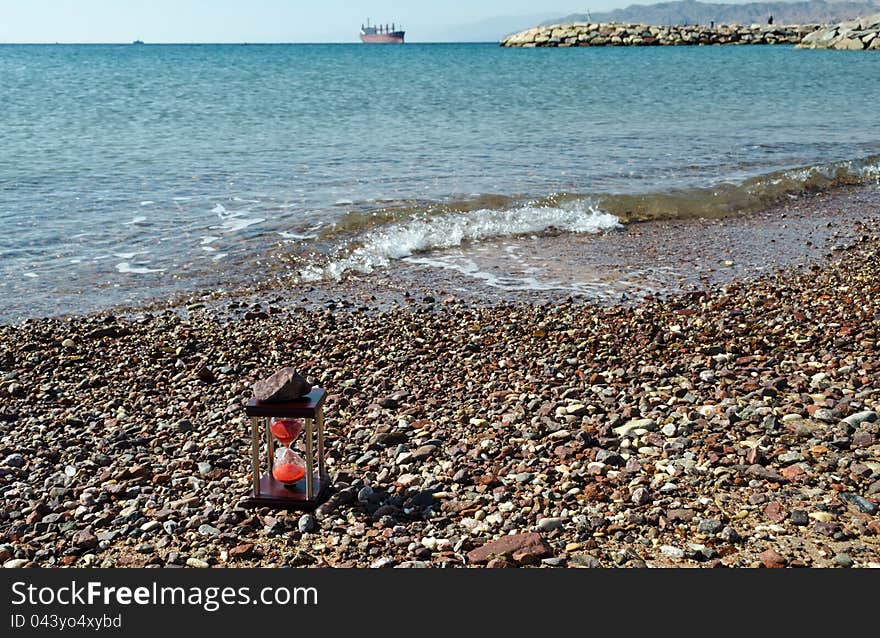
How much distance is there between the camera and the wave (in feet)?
43.4

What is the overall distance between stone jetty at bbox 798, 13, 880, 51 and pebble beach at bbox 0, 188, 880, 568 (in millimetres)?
85458

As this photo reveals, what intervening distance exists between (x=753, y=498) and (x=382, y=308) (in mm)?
5844

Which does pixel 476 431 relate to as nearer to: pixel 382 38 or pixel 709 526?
pixel 709 526

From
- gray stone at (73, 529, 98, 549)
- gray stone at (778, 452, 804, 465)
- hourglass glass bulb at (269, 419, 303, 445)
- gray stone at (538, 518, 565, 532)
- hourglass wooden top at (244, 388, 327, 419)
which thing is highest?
hourglass wooden top at (244, 388, 327, 419)

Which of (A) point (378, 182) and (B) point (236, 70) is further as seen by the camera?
(B) point (236, 70)

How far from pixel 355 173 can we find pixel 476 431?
47.1 ft

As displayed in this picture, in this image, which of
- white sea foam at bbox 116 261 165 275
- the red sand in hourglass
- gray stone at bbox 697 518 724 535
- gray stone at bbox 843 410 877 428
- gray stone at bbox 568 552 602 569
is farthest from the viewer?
white sea foam at bbox 116 261 165 275

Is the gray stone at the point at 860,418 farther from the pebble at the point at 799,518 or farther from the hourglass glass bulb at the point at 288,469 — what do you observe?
the hourglass glass bulb at the point at 288,469

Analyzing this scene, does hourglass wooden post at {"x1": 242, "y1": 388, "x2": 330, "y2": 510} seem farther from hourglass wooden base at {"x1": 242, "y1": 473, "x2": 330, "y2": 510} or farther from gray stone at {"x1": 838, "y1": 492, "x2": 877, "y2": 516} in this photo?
gray stone at {"x1": 838, "y1": 492, "x2": 877, "y2": 516}

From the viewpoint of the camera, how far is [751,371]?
23.7 ft

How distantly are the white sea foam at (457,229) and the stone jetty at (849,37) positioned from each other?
8050cm

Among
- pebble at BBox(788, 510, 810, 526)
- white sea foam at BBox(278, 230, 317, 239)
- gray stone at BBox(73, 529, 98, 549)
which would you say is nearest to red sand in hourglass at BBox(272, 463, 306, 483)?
gray stone at BBox(73, 529, 98, 549)

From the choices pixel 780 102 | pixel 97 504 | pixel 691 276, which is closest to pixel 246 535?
pixel 97 504

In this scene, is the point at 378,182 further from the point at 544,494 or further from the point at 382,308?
the point at 544,494
